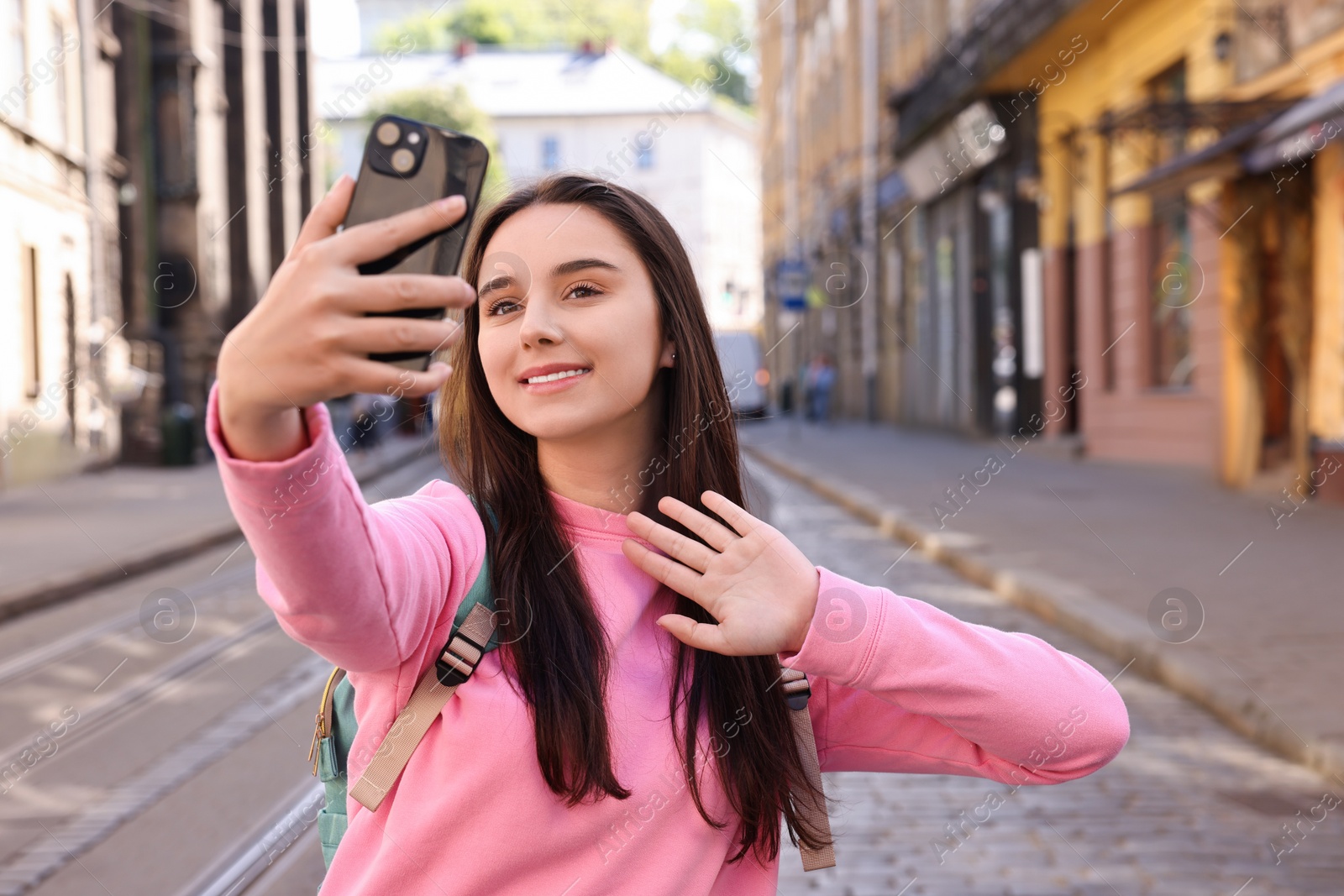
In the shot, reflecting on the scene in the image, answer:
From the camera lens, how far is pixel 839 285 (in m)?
37.6

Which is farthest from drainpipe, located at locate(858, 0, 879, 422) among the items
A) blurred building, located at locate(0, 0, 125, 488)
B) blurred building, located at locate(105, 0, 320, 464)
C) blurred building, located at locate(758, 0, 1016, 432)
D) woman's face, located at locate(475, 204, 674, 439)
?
woman's face, located at locate(475, 204, 674, 439)

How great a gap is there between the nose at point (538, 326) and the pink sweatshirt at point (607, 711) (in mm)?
229

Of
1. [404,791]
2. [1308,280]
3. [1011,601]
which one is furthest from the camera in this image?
[1308,280]

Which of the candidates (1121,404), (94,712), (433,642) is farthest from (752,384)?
(433,642)

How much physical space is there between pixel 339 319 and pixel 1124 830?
3867mm

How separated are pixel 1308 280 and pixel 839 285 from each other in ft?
82.3

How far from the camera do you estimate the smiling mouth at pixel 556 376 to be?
174 cm

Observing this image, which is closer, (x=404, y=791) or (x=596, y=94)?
(x=404, y=791)

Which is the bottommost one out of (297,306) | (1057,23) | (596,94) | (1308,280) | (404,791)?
(404,791)

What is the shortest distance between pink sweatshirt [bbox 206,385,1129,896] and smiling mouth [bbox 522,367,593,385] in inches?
6.9

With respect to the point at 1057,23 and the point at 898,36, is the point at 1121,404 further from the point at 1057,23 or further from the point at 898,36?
the point at 898,36

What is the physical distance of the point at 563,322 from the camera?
1.73 meters

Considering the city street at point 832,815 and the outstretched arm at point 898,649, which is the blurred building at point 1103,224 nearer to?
the city street at point 832,815

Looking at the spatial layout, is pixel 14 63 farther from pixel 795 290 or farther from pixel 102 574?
pixel 795 290
